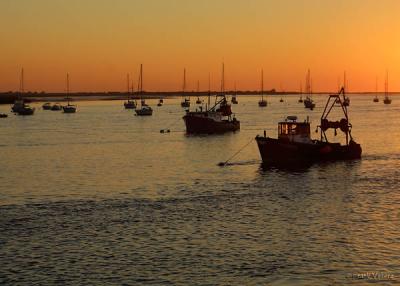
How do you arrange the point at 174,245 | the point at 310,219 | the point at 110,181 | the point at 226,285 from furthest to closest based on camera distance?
the point at 110,181 → the point at 310,219 → the point at 174,245 → the point at 226,285

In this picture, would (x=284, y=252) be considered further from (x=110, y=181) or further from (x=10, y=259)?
(x=110, y=181)

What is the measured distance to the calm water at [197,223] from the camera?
31.0 meters

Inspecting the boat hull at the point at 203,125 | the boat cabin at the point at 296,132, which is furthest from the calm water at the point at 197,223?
the boat hull at the point at 203,125

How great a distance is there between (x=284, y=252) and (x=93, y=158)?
55943 millimetres

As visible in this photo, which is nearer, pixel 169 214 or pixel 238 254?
pixel 238 254

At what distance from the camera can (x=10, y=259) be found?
33.3m

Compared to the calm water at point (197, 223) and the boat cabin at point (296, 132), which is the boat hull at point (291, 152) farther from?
the calm water at point (197, 223)

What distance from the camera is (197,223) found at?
4184 cm

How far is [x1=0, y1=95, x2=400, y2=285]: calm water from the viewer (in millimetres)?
30994

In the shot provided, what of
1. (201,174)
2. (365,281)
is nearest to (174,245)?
(365,281)

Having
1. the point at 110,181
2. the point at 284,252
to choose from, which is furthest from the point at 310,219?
the point at 110,181

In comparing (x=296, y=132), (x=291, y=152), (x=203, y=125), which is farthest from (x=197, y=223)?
(x=203, y=125)

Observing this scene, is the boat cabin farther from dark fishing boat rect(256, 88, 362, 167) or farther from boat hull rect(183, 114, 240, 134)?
boat hull rect(183, 114, 240, 134)

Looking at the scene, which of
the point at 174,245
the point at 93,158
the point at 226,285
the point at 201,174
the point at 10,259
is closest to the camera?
the point at 226,285
